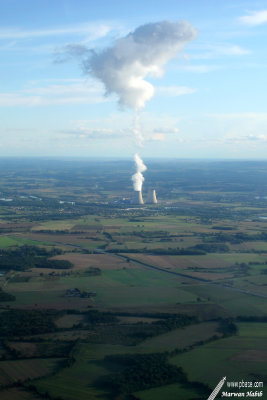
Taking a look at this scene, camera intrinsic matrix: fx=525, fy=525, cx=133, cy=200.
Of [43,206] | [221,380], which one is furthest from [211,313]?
[43,206]

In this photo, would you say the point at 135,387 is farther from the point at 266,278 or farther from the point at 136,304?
the point at 266,278

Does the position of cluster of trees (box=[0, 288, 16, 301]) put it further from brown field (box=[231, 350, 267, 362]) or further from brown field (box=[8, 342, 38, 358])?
brown field (box=[231, 350, 267, 362])

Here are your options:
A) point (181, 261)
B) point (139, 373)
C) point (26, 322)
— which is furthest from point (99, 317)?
point (181, 261)

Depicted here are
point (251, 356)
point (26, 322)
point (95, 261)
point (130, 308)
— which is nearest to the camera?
point (251, 356)

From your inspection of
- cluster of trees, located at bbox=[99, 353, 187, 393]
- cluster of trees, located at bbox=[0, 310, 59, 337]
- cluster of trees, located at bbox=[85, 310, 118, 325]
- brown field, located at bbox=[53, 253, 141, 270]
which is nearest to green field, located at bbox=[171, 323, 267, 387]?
cluster of trees, located at bbox=[99, 353, 187, 393]

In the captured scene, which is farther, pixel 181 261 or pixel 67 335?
pixel 181 261

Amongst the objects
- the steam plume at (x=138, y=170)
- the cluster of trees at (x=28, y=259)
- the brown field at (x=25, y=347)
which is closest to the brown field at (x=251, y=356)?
the brown field at (x=25, y=347)

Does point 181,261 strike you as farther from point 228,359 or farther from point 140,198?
point 140,198

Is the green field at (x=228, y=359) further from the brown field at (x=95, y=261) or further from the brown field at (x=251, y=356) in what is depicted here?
the brown field at (x=95, y=261)
